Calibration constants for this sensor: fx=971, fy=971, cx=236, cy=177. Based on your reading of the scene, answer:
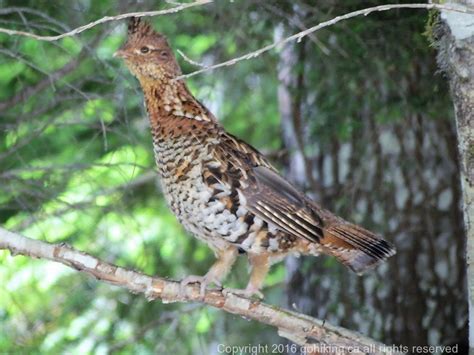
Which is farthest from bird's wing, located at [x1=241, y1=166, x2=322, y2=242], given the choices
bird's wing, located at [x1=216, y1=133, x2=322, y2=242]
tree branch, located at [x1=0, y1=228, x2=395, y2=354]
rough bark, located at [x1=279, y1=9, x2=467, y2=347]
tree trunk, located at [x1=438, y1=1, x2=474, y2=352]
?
rough bark, located at [x1=279, y1=9, x2=467, y2=347]

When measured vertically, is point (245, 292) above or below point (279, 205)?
below

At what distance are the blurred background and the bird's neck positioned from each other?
61 centimetres

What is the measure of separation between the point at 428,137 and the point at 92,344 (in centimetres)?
213

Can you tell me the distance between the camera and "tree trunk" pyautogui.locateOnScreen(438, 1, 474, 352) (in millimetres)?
2982

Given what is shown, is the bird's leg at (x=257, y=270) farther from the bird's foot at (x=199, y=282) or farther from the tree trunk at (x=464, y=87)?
the tree trunk at (x=464, y=87)

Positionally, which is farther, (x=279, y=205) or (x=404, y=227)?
(x=404, y=227)

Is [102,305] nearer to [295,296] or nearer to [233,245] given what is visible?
[295,296]

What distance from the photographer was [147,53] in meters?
3.89

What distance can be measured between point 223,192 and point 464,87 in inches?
43.1

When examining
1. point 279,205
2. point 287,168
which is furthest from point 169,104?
point 287,168

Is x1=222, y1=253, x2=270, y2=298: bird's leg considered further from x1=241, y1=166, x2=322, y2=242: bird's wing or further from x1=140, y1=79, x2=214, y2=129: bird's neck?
x1=140, y1=79, x2=214, y2=129: bird's neck

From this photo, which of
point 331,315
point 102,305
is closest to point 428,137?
point 331,315

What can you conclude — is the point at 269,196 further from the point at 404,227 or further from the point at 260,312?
the point at 404,227

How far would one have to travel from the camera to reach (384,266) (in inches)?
201
